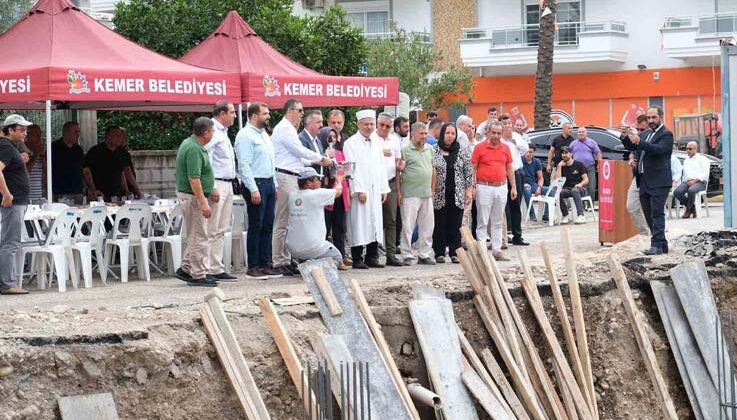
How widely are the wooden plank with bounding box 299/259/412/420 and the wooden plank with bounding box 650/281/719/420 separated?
A: 9.73 feet

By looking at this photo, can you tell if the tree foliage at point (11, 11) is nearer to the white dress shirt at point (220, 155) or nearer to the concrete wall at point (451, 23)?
the white dress shirt at point (220, 155)

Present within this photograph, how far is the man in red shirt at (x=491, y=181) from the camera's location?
15.5 meters

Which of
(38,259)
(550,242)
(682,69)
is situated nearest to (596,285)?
(38,259)

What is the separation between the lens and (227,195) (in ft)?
43.9

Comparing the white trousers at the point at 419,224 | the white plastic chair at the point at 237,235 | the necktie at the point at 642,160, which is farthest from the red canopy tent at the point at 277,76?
the necktie at the point at 642,160

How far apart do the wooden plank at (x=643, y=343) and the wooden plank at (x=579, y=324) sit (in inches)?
14.9

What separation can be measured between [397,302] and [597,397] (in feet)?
5.86

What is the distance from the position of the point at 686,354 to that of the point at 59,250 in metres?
6.43

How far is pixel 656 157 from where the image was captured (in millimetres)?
14578

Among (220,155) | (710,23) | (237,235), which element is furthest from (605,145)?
(710,23)

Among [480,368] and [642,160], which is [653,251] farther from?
[480,368]

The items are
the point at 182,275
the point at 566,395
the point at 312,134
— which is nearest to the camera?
the point at 566,395

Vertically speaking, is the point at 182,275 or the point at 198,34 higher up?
the point at 198,34

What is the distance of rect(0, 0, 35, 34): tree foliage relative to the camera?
84.0 feet
